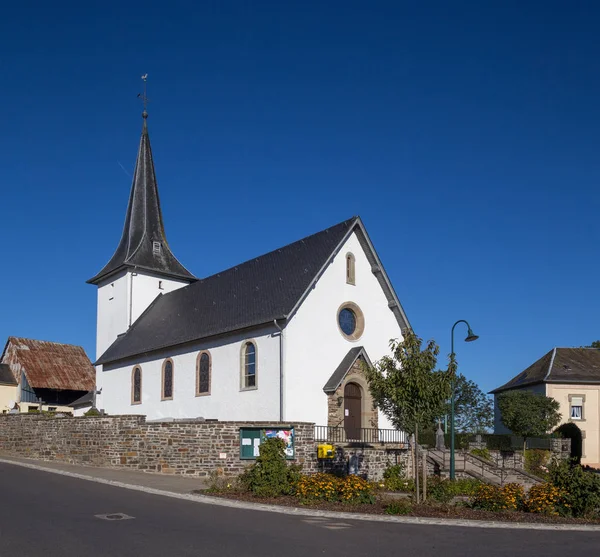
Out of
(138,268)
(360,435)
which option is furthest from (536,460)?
(138,268)

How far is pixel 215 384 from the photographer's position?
31.2 metres

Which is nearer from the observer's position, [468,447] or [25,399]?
[468,447]

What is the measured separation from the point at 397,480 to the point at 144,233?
2550cm

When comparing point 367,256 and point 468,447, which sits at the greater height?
point 367,256

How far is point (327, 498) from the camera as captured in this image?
16906mm

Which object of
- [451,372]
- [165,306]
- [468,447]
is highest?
[165,306]

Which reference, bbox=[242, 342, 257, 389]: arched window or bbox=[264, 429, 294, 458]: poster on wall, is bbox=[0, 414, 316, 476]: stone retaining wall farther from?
bbox=[242, 342, 257, 389]: arched window

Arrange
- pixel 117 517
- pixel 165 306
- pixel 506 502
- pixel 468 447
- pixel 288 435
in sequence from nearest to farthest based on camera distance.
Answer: pixel 117 517 < pixel 506 502 < pixel 288 435 < pixel 468 447 < pixel 165 306

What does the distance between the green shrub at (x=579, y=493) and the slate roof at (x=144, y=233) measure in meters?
30.7

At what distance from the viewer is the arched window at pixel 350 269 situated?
3074 cm

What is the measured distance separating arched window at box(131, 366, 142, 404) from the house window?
3057 cm

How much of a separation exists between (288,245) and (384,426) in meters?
9.15

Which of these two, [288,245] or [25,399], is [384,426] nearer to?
[288,245]

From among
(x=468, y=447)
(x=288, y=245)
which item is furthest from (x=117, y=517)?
(x=468, y=447)
